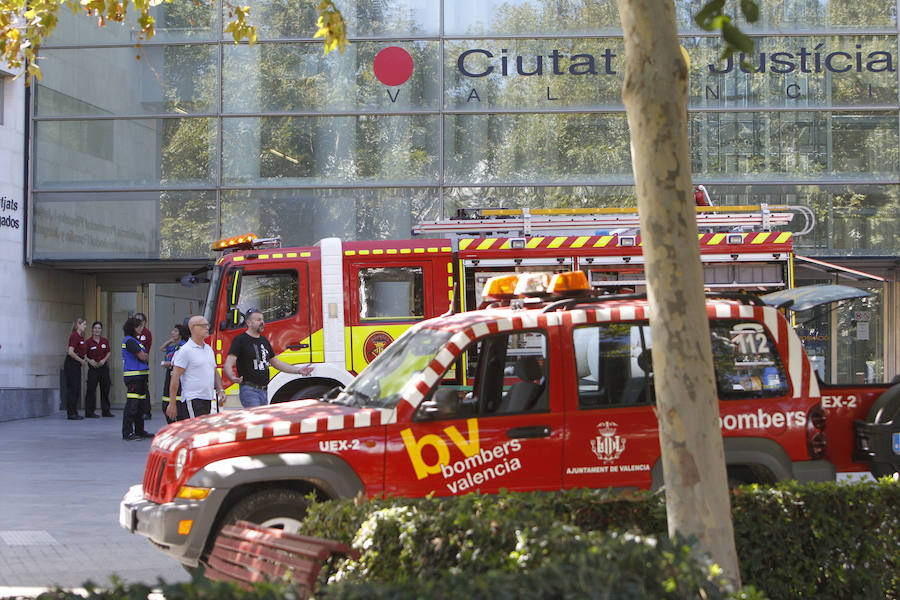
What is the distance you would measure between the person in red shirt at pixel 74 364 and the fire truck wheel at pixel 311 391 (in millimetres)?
7331

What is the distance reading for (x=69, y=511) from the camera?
920 cm

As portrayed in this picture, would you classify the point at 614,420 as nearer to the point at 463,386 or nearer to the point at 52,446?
the point at 463,386

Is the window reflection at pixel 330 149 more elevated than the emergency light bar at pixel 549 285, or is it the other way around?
the window reflection at pixel 330 149

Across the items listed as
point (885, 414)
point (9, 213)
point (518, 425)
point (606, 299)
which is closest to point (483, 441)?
point (518, 425)

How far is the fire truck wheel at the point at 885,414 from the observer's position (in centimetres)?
664

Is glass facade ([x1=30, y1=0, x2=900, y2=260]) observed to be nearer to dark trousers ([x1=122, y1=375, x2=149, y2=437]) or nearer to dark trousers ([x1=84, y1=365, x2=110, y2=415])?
dark trousers ([x1=84, y1=365, x2=110, y2=415])

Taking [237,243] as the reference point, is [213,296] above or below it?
below

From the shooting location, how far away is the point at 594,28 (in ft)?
58.9

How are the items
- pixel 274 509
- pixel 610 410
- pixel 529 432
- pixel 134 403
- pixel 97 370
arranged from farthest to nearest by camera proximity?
pixel 97 370 < pixel 134 403 < pixel 610 410 < pixel 529 432 < pixel 274 509

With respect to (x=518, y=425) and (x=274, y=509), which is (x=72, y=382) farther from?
(x=518, y=425)

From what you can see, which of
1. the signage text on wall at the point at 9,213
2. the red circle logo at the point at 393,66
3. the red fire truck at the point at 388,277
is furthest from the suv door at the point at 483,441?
the signage text on wall at the point at 9,213

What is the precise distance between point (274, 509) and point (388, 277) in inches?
256

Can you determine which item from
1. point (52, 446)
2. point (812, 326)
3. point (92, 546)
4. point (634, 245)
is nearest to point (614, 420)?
point (92, 546)

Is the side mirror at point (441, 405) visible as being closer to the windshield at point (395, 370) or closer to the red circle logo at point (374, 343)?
the windshield at point (395, 370)
